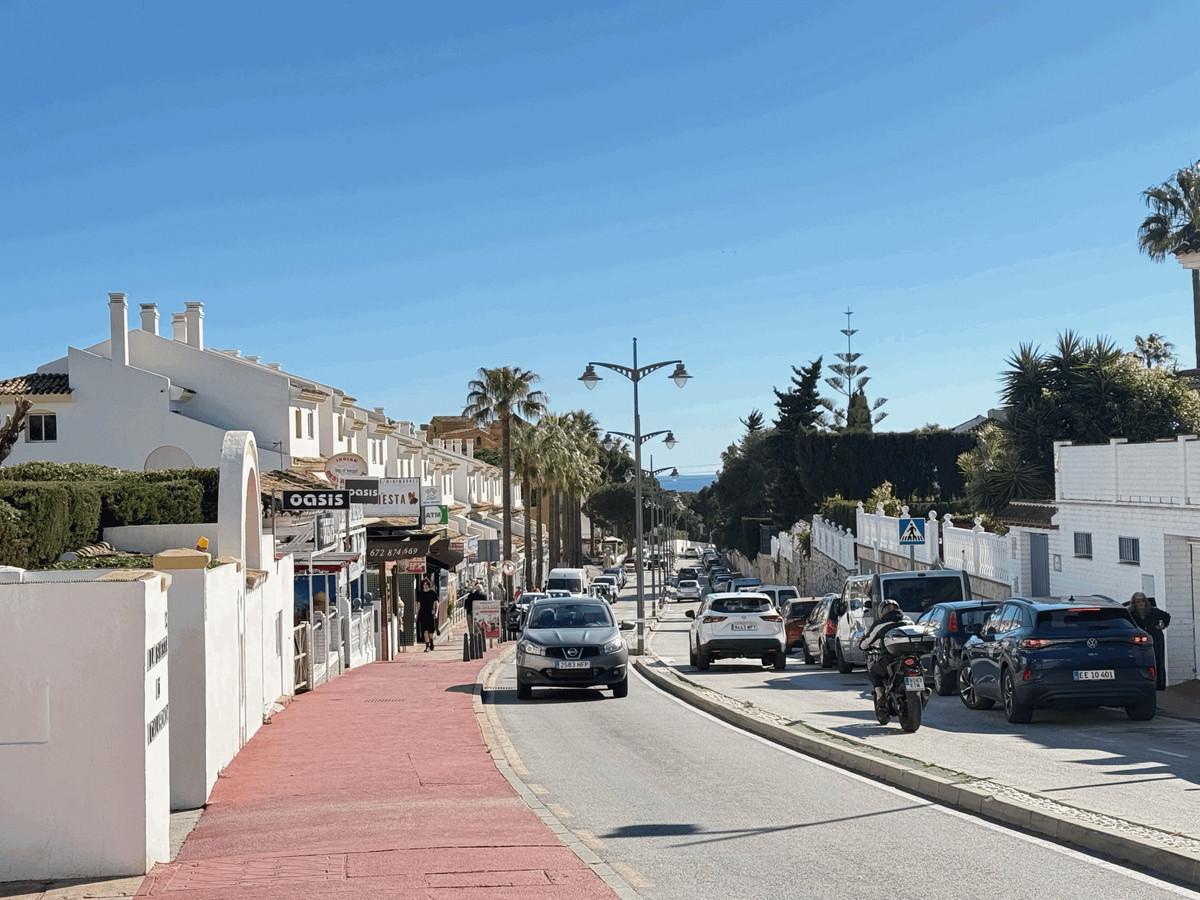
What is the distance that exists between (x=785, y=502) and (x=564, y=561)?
18104 mm

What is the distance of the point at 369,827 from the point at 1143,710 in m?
11.4

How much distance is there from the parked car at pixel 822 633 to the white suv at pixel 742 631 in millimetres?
1085

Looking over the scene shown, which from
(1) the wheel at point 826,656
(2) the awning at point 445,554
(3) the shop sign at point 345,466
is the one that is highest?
(3) the shop sign at point 345,466

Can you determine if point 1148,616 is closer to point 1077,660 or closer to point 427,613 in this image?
point 1077,660

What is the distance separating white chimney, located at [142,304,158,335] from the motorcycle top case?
41.7m

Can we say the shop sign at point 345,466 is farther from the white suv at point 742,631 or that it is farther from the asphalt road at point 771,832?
the asphalt road at point 771,832

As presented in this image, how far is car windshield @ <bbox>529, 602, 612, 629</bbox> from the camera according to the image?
78.0 feet

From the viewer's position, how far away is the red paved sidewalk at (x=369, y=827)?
8.73 meters

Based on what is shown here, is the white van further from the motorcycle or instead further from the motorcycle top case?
the motorcycle top case

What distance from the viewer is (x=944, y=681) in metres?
22.5

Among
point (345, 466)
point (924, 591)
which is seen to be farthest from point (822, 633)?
point (345, 466)

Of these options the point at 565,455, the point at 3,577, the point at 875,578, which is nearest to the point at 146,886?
the point at 3,577

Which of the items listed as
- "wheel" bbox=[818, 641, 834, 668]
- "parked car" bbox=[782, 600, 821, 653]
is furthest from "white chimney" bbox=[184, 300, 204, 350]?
"wheel" bbox=[818, 641, 834, 668]

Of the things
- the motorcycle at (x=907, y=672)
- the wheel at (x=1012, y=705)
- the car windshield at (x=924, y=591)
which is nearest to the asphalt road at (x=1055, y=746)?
the wheel at (x=1012, y=705)
